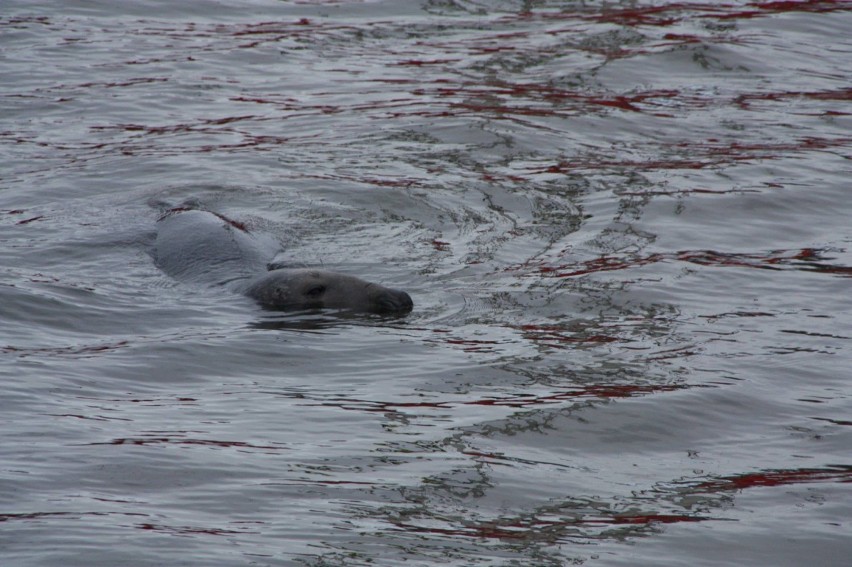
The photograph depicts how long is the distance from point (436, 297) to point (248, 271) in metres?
1.38

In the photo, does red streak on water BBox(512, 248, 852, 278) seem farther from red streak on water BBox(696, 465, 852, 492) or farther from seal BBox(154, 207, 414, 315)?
red streak on water BBox(696, 465, 852, 492)

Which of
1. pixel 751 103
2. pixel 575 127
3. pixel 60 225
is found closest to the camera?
pixel 60 225

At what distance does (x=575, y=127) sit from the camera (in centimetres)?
1350

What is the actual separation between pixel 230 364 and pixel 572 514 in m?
2.57

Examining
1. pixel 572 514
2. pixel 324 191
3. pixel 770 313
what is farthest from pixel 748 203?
pixel 572 514

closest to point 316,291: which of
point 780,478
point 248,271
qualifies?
point 248,271

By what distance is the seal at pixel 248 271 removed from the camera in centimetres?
820

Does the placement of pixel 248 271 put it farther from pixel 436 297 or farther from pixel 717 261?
pixel 717 261

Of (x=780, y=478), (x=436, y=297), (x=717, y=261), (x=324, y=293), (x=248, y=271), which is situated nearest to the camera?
(x=780, y=478)

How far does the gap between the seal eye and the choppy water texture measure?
0.96ft

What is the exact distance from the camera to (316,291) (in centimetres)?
831

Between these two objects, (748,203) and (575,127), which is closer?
(748,203)

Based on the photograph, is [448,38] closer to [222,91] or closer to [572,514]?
[222,91]

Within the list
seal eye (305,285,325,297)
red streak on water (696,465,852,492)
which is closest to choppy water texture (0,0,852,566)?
red streak on water (696,465,852,492)
